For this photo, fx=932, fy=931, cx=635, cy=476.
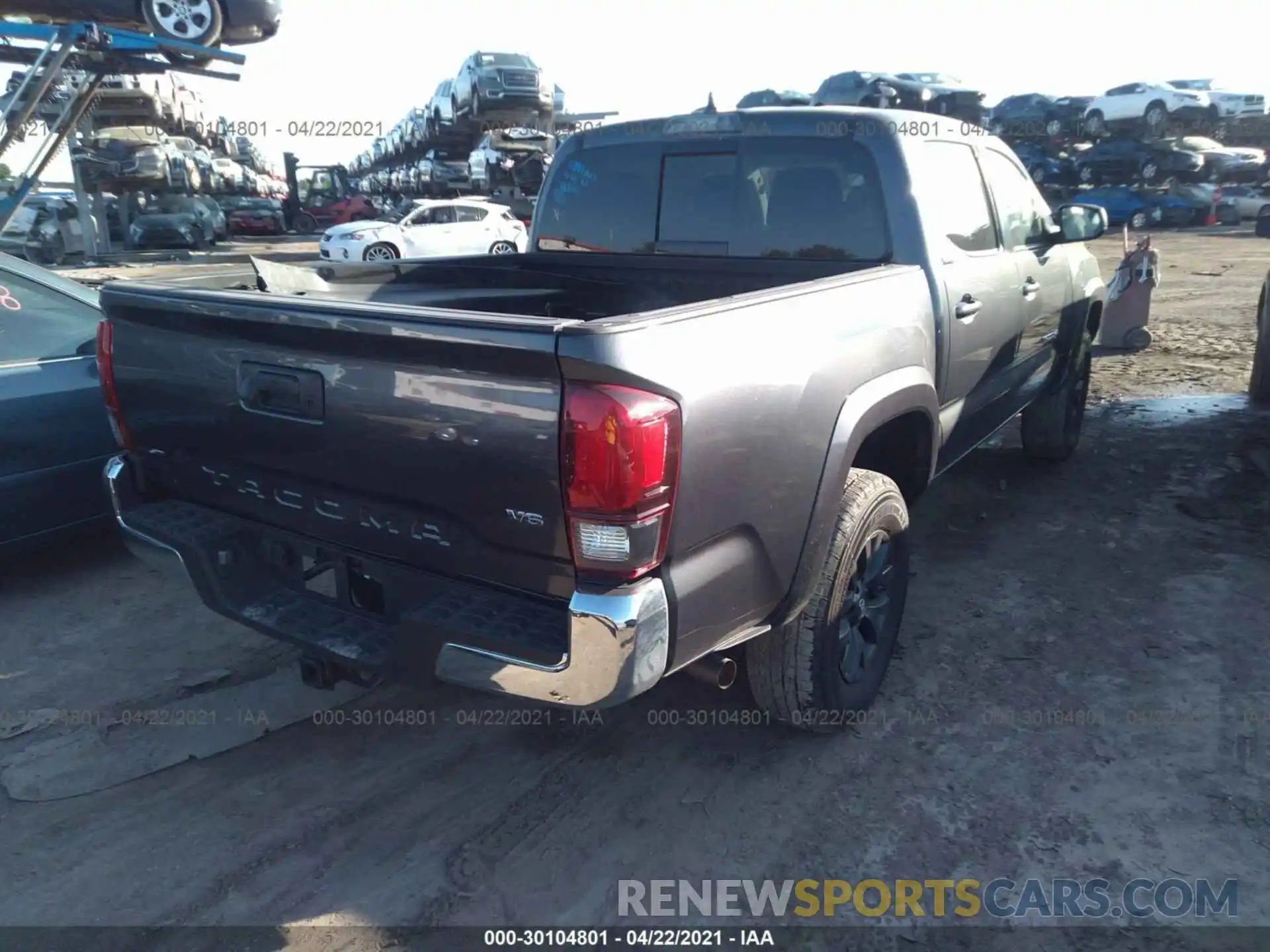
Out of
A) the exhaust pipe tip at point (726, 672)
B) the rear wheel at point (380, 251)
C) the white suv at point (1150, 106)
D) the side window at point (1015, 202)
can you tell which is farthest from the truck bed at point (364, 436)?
the white suv at point (1150, 106)

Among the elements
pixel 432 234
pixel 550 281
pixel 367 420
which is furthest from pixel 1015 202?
pixel 432 234

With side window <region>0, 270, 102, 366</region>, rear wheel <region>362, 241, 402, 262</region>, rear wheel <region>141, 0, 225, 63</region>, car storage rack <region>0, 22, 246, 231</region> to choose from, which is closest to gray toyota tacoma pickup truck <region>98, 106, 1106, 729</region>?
side window <region>0, 270, 102, 366</region>

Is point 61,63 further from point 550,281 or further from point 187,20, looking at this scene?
point 550,281

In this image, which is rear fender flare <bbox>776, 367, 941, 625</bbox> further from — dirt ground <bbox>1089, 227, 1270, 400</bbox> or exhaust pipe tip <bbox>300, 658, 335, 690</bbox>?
dirt ground <bbox>1089, 227, 1270, 400</bbox>

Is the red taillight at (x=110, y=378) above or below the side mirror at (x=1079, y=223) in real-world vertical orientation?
below

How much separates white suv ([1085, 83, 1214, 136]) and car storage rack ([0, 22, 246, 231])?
2742cm

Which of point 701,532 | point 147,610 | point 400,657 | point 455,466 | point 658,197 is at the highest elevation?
point 658,197

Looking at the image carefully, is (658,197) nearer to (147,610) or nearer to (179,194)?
(147,610)

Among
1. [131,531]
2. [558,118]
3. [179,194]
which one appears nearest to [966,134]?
[131,531]

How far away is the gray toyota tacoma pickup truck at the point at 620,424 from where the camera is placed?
2.14 m

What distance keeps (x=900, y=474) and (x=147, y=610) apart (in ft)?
10.8

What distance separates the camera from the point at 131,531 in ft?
9.75

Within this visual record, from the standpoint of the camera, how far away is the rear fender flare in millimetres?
2674

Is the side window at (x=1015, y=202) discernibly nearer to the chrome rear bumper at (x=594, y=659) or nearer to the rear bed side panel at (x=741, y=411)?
the rear bed side panel at (x=741, y=411)
